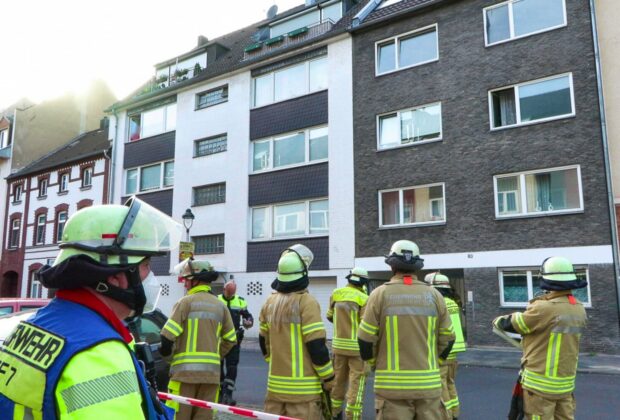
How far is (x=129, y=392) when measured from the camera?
1.58m

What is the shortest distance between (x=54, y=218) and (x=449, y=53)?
2622 centimetres

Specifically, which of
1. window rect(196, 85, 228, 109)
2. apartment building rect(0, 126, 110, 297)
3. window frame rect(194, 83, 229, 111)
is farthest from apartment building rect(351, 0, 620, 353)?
apartment building rect(0, 126, 110, 297)

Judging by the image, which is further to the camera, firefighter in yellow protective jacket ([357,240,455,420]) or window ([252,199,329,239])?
window ([252,199,329,239])

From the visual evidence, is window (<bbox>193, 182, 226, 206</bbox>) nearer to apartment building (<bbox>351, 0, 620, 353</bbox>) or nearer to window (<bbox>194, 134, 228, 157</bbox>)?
window (<bbox>194, 134, 228, 157</bbox>)

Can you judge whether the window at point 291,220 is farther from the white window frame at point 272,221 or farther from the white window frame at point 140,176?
the white window frame at point 140,176

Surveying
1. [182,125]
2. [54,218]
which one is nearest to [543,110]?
[182,125]

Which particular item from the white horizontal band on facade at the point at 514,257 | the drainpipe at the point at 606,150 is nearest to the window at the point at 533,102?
the drainpipe at the point at 606,150

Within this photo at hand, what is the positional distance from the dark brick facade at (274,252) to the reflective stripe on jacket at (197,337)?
15025 mm

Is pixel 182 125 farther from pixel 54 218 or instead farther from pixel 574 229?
pixel 574 229

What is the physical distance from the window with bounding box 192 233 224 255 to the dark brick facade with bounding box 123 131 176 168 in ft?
16.0

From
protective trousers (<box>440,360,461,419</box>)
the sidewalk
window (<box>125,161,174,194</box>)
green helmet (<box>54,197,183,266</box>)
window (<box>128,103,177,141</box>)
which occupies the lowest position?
the sidewalk

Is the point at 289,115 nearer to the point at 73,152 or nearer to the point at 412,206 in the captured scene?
the point at 412,206

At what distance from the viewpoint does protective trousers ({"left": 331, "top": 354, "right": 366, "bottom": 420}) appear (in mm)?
6855

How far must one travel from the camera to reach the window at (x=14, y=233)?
1423 inches
